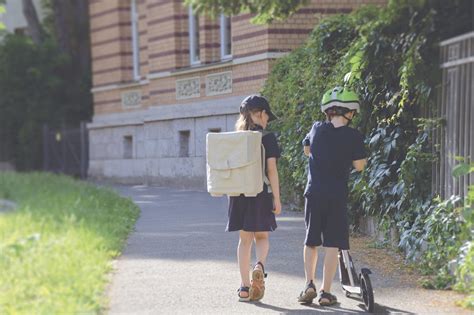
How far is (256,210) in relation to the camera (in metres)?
7.88

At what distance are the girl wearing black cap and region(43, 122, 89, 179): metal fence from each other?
22.2m

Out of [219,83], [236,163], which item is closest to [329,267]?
[236,163]

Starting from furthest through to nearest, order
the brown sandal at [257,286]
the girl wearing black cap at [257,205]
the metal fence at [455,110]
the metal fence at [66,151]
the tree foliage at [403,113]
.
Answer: the metal fence at [66,151] < the tree foliage at [403,113] < the metal fence at [455,110] < the girl wearing black cap at [257,205] < the brown sandal at [257,286]

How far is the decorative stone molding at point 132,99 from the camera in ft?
85.3

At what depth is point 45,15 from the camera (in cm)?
3828

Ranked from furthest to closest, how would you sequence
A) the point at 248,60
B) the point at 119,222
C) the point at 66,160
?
the point at 66,160 → the point at 248,60 → the point at 119,222

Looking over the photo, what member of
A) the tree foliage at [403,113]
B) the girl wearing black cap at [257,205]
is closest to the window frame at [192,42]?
the tree foliage at [403,113]

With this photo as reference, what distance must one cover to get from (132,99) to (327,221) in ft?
62.7

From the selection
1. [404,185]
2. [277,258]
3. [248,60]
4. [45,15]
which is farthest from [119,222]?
[45,15]

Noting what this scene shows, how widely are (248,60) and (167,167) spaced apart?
191 inches

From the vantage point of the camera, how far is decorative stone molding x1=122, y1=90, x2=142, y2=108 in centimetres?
2601

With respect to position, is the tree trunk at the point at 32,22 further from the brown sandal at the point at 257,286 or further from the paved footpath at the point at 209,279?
the brown sandal at the point at 257,286

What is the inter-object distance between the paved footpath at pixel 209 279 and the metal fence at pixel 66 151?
54.5 ft

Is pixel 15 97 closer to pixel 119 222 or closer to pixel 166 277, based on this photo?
pixel 119 222
